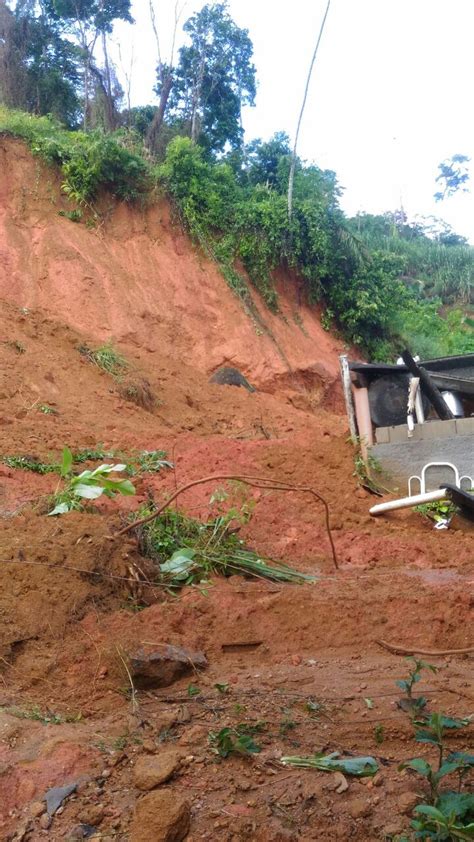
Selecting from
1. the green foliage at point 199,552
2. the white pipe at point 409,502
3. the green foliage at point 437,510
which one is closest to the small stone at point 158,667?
the green foliage at point 199,552

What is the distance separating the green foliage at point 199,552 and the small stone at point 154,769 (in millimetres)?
2034

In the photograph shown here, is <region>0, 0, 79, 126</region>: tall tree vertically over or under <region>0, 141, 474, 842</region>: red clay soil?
over

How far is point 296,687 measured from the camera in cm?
348

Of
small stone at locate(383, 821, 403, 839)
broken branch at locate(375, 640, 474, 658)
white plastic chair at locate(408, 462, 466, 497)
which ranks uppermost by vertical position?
small stone at locate(383, 821, 403, 839)

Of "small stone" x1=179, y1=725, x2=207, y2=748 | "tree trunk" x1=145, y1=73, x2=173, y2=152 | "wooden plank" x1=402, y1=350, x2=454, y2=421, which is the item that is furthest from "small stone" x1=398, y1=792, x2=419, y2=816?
"tree trunk" x1=145, y1=73, x2=173, y2=152

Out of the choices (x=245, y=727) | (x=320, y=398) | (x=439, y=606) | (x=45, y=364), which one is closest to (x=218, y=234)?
(x=320, y=398)

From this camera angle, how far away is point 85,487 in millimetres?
4758

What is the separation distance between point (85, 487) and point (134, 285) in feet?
35.1

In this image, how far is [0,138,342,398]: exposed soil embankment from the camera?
45.5 feet

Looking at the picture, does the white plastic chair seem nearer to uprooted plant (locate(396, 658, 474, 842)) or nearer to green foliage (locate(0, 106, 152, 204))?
uprooted plant (locate(396, 658, 474, 842))

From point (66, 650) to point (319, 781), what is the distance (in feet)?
4.91

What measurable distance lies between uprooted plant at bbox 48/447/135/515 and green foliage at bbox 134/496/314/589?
44 centimetres

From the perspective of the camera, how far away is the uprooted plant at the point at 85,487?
4.62 metres

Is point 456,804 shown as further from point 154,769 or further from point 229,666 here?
point 229,666
